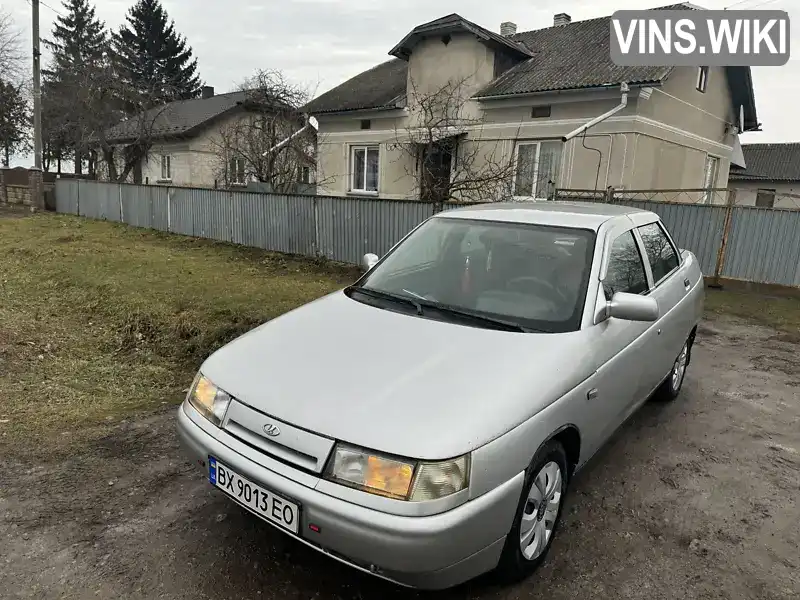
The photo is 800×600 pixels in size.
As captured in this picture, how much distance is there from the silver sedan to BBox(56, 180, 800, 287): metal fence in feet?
21.2

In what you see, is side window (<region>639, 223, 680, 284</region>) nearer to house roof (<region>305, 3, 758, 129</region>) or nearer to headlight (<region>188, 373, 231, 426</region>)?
headlight (<region>188, 373, 231, 426</region>)

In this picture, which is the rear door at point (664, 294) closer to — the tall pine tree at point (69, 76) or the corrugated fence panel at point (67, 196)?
the corrugated fence panel at point (67, 196)

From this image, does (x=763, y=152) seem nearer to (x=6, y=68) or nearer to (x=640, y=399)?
(x=640, y=399)

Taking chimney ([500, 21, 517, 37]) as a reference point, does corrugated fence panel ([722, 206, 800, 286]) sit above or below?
below

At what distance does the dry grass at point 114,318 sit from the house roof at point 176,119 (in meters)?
16.4

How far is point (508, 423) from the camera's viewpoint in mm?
2096

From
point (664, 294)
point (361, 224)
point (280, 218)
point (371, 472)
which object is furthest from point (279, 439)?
point (280, 218)

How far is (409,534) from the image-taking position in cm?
187

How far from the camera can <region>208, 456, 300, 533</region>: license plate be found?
6.80 ft

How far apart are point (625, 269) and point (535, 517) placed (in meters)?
1.74

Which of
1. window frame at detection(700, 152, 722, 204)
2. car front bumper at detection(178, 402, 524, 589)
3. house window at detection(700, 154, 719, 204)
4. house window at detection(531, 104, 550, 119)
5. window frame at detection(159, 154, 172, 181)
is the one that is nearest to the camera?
car front bumper at detection(178, 402, 524, 589)

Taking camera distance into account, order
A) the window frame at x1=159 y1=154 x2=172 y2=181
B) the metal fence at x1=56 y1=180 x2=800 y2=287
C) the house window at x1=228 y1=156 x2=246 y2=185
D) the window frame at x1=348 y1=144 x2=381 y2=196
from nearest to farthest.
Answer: the metal fence at x1=56 y1=180 x2=800 y2=287, the window frame at x1=348 y1=144 x2=381 y2=196, the house window at x1=228 y1=156 x2=246 y2=185, the window frame at x1=159 y1=154 x2=172 y2=181

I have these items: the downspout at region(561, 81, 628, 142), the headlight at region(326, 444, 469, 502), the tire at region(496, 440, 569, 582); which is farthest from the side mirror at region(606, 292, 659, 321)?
the downspout at region(561, 81, 628, 142)

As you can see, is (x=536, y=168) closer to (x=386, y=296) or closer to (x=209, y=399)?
(x=386, y=296)
